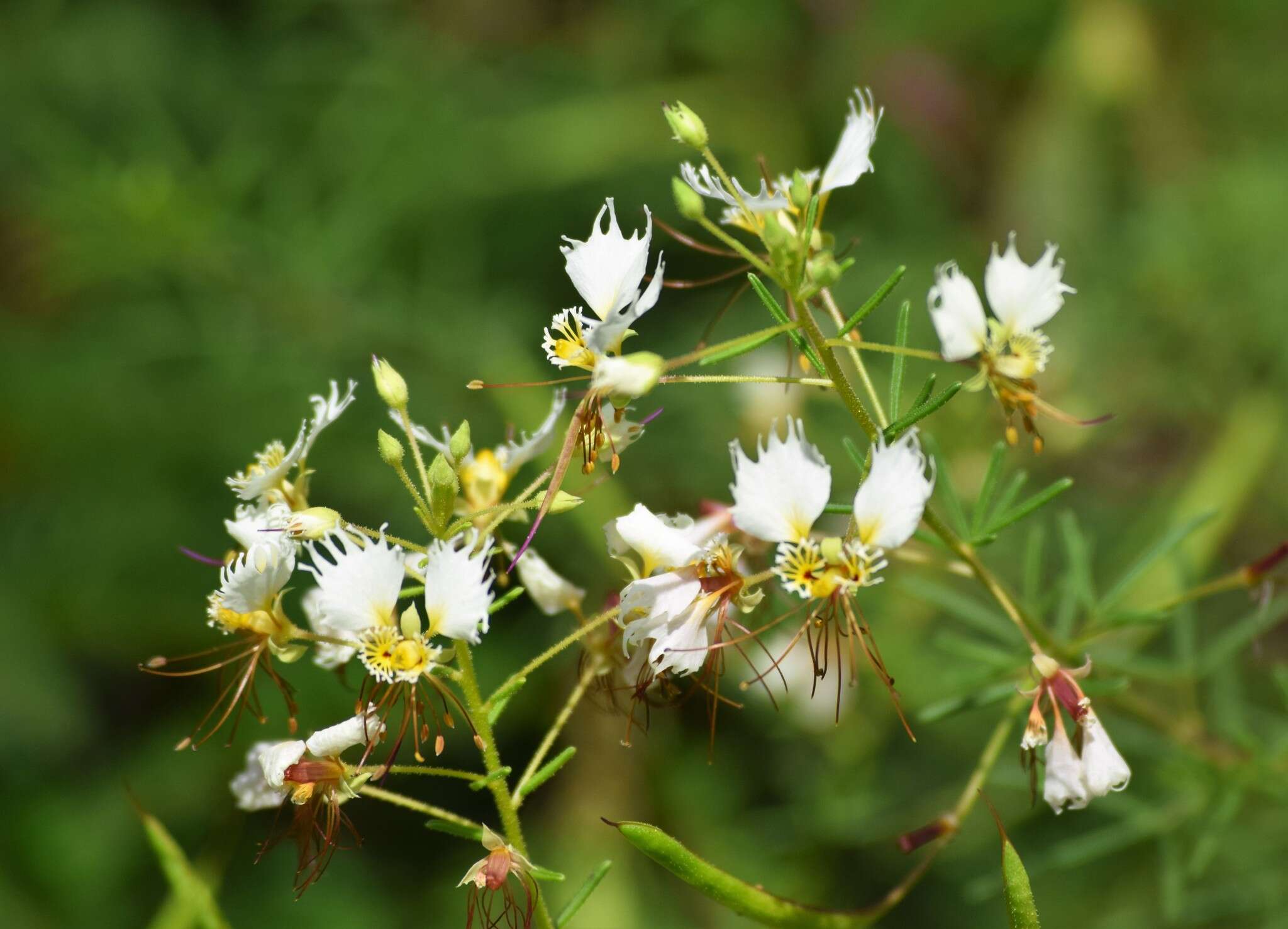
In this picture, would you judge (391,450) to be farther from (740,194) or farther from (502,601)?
(740,194)

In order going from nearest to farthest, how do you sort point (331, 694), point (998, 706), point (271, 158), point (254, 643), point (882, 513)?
point (882, 513)
point (254, 643)
point (998, 706)
point (331, 694)
point (271, 158)

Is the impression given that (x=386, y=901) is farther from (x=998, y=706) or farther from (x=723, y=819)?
(x=998, y=706)

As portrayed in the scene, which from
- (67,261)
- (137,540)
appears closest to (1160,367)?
(137,540)

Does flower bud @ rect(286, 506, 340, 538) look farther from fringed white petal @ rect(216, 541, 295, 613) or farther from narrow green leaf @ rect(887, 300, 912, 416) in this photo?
narrow green leaf @ rect(887, 300, 912, 416)

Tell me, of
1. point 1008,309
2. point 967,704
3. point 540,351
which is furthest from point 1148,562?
point 540,351

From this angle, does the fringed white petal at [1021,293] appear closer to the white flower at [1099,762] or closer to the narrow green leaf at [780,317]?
the narrow green leaf at [780,317]

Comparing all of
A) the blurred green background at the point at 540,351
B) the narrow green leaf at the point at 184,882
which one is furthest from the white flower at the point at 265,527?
the blurred green background at the point at 540,351

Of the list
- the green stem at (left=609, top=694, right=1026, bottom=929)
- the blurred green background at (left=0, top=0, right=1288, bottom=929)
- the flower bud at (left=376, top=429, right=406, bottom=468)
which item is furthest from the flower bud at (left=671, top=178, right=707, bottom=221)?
the blurred green background at (left=0, top=0, right=1288, bottom=929)
